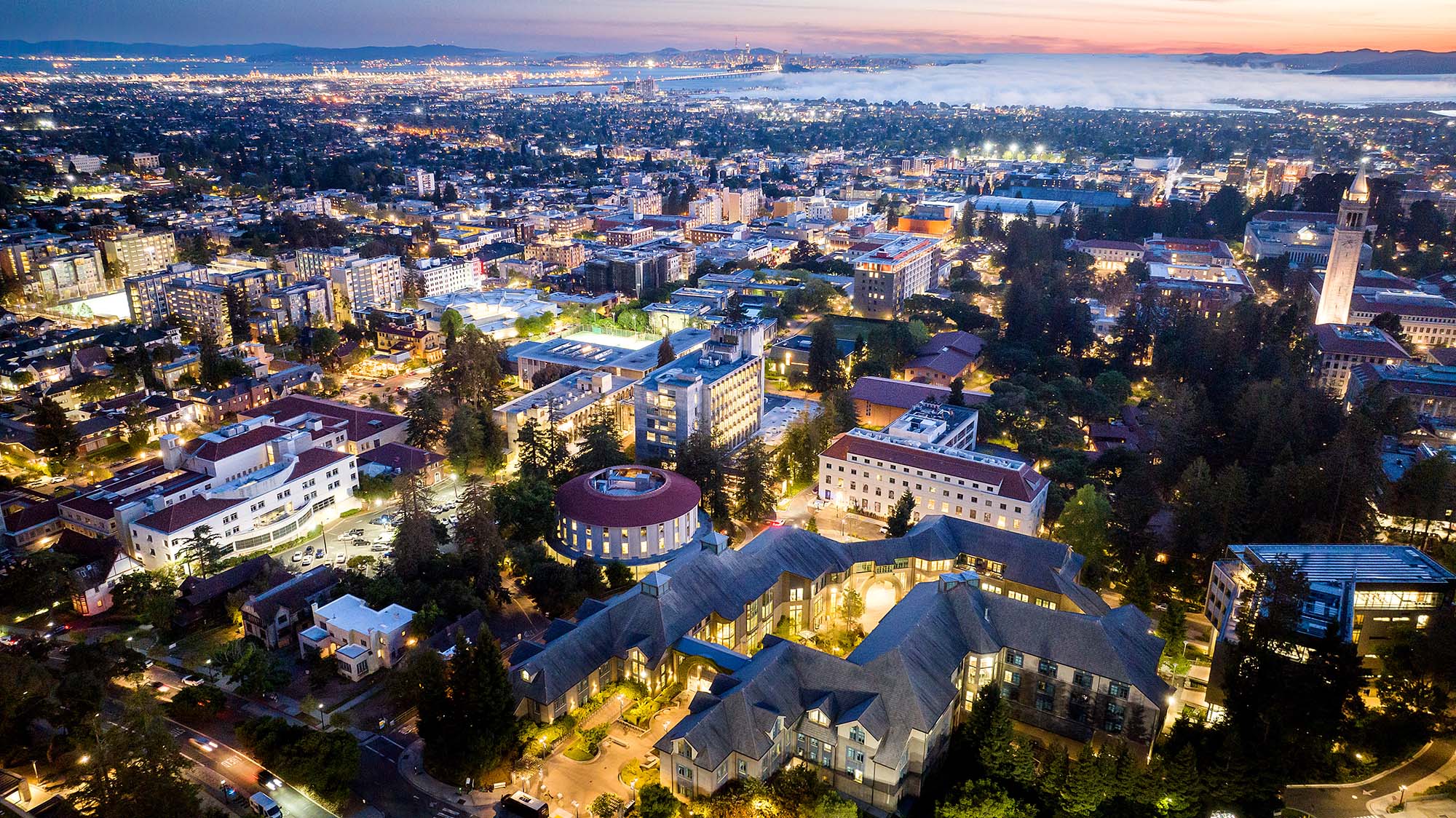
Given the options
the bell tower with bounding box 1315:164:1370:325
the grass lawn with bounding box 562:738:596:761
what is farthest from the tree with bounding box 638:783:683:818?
the bell tower with bounding box 1315:164:1370:325

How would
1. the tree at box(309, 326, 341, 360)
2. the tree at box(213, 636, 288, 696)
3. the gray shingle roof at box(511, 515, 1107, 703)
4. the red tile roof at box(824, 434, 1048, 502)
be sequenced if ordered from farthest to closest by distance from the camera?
the tree at box(309, 326, 341, 360), the red tile roof at box(824, 434, 1048, 502), the tree at box(213, 636, 288, 696), the gray shingle roof at box(511, 515, 1107, 703)

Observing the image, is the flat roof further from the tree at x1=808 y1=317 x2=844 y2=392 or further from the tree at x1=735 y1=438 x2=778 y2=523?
the tree at x1=808 y1=317 x2=844 y2=392

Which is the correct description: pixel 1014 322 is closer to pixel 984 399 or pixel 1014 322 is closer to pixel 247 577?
pixel 984 399

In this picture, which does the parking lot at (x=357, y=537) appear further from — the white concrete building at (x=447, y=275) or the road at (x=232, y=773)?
the white concrete building at (x=447, y=275)

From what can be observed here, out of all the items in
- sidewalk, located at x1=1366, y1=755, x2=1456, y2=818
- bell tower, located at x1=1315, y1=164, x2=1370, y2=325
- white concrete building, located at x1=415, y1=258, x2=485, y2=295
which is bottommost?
sidewalk, located at x1=1366, y1=755, x2=1456, y2=818

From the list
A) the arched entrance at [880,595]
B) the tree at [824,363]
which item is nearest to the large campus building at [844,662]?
the arched entrance at [880,595]

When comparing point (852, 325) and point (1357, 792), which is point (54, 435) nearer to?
point (852, 325)

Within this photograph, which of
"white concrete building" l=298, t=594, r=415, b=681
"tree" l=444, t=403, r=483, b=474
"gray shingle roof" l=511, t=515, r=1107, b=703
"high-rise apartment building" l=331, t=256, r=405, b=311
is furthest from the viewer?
"high-rise apartment building" l=331, t=256, r=405, b=311
